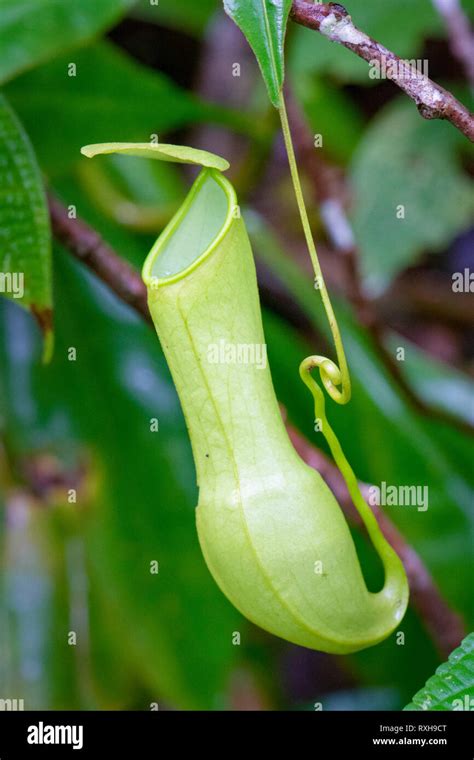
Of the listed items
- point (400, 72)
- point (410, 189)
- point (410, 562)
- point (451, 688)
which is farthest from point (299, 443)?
point (410, 189)

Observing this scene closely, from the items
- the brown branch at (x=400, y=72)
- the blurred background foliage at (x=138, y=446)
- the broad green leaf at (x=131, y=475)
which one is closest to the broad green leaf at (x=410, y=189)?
the blurred background foliage at (x=138, y=446)

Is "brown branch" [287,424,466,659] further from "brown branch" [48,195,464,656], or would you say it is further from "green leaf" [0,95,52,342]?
"green leaf" [0,95,52,342]

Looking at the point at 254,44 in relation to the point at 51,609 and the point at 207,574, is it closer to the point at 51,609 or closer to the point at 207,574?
the point at 207,574

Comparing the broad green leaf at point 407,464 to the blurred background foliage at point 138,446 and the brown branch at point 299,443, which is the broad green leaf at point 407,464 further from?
the brown branch at point 299,443

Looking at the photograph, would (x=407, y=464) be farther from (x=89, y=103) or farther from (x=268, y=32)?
(x=268, y=32)

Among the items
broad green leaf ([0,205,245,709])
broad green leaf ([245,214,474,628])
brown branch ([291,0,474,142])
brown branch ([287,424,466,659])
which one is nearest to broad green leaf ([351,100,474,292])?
broad green leaf ([245,214,474,628])

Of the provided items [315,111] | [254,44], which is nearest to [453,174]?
[315,111]
